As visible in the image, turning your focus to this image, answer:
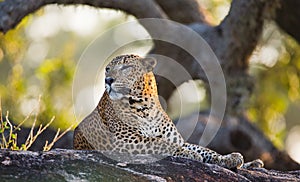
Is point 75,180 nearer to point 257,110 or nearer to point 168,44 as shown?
point 168,44

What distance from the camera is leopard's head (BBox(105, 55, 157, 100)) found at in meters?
10.4

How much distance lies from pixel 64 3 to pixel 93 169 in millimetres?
7442

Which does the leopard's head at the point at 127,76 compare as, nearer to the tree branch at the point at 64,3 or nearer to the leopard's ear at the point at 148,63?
the leopard's ear at the point at 148,63

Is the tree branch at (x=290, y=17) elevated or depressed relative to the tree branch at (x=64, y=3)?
elevated

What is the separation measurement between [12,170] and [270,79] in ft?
49.8

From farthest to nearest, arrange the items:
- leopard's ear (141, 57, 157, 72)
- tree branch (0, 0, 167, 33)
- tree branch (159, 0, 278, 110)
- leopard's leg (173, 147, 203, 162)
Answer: tree branch (159, 0, 278, 110) < tree branch (0, 0, 167, 33) < leopard's ear (141, 57, 157, 72) < leopard's leg (173, 147, 203, 162)

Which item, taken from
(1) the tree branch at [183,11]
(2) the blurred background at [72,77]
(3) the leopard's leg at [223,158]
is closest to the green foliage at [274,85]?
(2) the blurred background at [72,77]

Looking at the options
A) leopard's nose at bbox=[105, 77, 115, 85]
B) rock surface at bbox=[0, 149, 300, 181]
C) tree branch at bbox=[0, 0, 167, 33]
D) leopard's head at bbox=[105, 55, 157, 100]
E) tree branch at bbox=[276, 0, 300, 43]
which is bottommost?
rock surface at bbox=[0, 149, 300, 181]

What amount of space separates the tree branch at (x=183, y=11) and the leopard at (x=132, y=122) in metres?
7.12

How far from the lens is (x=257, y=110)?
76.0 feet

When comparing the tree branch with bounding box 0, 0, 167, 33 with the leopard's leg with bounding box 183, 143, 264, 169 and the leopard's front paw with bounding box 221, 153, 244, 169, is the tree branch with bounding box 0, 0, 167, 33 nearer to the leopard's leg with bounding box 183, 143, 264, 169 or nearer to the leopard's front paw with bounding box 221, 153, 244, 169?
the leopard's leg with bounding box 183, 143, 264, 169

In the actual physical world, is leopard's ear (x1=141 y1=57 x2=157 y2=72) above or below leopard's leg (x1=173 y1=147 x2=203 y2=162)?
above

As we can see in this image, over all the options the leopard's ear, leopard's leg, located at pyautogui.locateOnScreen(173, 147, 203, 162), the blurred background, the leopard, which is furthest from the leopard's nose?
the blurred background

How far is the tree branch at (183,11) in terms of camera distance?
1792 cm
